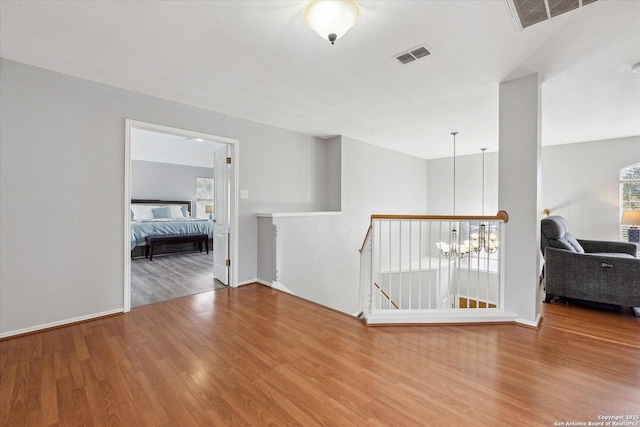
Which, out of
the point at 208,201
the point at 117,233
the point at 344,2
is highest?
the point at 344,2

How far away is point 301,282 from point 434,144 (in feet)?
13.3

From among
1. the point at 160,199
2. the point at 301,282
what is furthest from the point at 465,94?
the point at 160,199

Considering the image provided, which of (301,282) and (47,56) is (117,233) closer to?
(47,56)

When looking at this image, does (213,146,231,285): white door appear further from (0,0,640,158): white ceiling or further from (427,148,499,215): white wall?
(427,148,499,215): white wall

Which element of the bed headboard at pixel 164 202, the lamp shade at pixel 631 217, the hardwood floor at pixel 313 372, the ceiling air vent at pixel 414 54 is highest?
the ceiling air vent at pixel 414 54

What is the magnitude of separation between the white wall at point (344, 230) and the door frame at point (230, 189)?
0.62 meters

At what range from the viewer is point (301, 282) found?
4.27m

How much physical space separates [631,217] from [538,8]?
479 centimetres

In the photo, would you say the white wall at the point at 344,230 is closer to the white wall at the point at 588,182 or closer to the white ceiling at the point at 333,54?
the white ceiling at the point at 333,54

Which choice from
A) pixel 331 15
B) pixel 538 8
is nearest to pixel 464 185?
pixel 538 8

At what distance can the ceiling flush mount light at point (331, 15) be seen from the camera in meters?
1.62

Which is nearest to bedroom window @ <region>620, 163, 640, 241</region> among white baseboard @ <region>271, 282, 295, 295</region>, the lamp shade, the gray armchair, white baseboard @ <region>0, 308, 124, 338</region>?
the lamp shade

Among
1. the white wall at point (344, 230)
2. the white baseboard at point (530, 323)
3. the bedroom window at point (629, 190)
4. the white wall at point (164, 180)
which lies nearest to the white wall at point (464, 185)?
the white wall at point (344, 230)

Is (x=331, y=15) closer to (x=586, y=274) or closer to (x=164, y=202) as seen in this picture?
(x=586, y=274)
